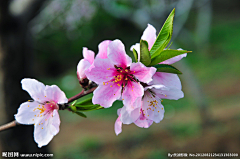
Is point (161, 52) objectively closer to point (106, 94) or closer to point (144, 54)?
point (144, 54)

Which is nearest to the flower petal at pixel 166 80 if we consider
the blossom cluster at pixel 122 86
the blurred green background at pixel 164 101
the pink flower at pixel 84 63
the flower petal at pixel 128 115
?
the blossom cluster at pixel 122 86

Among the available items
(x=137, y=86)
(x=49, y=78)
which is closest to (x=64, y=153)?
(x=137, y=86)

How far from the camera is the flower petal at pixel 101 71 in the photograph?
2.02 ft

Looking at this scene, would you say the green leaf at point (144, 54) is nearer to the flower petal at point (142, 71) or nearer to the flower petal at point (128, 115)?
the flower petal at point (142, 71)

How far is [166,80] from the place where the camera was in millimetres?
634

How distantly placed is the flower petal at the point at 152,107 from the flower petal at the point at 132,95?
0.09 m

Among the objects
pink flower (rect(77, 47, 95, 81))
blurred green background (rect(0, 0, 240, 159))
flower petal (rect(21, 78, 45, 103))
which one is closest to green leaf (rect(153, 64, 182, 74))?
pink flower (rect(77, 47, 95, 81))

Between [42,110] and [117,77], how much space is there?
0.98 feet

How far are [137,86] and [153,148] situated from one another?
325cm

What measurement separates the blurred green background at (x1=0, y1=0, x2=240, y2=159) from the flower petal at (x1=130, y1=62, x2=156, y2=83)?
7.11 feet

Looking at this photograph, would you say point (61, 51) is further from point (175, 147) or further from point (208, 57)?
point (175, 147)

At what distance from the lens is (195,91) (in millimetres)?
4105

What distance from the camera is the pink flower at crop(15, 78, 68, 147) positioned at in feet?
2.16

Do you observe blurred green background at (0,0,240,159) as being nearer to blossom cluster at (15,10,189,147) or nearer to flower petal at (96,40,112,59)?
blossom cluster at (15,10,189,147)
